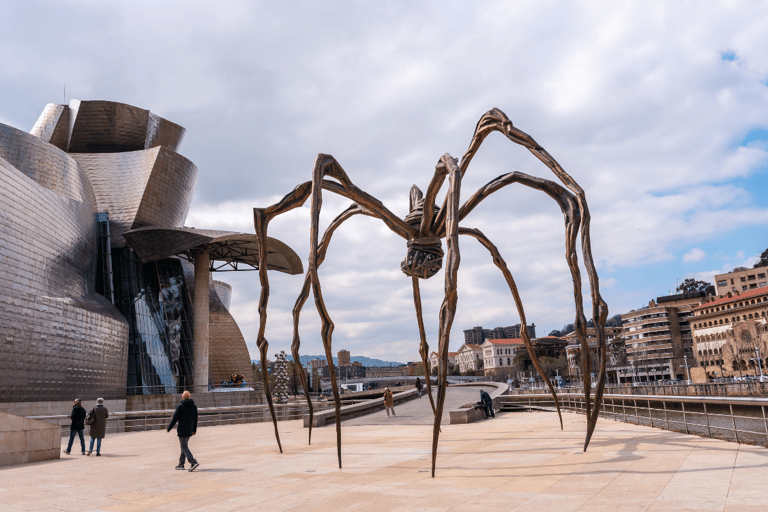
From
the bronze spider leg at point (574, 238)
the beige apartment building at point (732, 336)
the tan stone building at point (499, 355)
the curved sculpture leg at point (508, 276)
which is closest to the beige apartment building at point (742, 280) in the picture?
the beige apartment building at point (732, 336)

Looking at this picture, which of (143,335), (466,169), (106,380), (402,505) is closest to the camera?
(402,505)

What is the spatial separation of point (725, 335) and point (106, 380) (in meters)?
79.9

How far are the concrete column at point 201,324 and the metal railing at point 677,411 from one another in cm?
2541

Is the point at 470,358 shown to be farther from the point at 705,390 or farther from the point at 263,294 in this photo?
the point at 263,294

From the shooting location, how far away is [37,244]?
26.6 m

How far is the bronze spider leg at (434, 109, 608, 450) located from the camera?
6062 millimetres

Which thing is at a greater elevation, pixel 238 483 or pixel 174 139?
pixel 174 139

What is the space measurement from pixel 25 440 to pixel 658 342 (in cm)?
11328

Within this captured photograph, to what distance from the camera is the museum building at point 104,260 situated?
82.4ft

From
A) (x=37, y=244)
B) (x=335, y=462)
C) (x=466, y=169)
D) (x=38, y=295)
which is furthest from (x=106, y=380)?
(x=466, y=169)

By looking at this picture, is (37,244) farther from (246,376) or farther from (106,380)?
(246,376)

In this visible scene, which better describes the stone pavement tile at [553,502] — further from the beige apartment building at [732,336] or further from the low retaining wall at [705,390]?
the beige apartment building at [732,336]

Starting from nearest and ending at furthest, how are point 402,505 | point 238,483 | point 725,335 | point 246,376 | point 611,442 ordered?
point 402,505 → point 238,483 → point 611,442 → point 246,376 → point 725,335

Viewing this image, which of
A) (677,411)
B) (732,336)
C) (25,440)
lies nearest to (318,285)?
(677,411)
